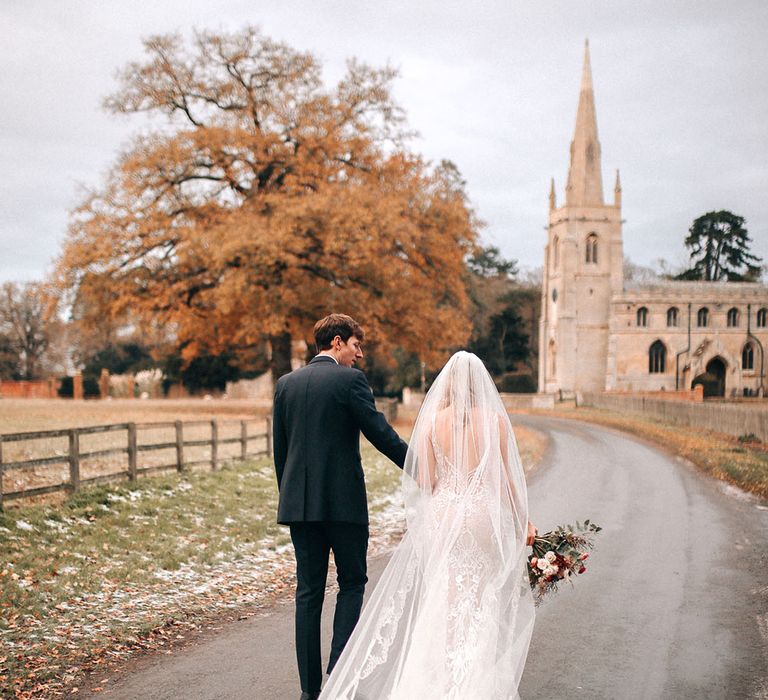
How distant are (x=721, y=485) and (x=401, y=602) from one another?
12.1 metres

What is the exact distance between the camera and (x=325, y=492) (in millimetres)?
4676

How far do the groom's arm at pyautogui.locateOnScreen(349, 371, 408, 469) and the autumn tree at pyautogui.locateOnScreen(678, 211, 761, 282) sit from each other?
82.9 meters

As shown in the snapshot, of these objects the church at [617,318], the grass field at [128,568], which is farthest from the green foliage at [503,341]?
→ the grass field at [128,568]

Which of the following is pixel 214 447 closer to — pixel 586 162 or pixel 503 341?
pixel 503 341

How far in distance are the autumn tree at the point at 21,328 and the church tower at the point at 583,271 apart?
4298 cm

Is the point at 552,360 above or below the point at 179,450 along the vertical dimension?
above

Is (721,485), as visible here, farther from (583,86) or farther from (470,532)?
(583,86)

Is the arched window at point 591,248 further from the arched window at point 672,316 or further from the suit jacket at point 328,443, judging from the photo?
the suit jacket at point 328,443

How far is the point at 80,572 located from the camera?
7637 mm

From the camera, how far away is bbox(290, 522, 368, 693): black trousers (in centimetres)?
464

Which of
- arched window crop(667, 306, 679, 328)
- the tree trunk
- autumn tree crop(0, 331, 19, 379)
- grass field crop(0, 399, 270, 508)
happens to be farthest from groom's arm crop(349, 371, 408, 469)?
arched window crop(667, 306, 679, 328)

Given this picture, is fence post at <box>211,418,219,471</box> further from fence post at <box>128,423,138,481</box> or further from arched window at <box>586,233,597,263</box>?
arched window at <box>586,233,597,263</box>

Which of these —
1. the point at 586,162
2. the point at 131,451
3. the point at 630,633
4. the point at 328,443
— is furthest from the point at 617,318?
the point at 328,443

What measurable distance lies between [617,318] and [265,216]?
47.4m
